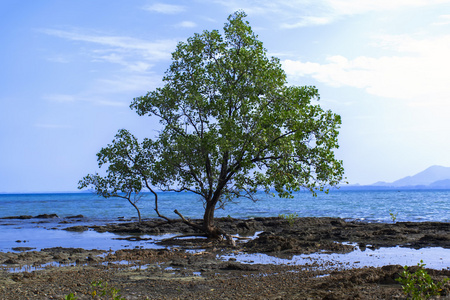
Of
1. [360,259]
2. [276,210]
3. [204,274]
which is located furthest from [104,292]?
[276,210]

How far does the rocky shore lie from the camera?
11336 millimetres

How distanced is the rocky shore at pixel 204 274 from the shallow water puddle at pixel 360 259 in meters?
0.31

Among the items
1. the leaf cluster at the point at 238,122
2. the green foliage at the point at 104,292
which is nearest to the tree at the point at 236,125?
the leaf cluster at the point at 238,122

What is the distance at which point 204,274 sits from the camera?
1427cm

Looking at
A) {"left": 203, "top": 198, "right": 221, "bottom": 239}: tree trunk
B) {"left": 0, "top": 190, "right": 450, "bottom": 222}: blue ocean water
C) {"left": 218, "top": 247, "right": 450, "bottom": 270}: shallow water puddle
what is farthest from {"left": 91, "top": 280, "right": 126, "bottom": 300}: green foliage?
{"left": 203, "top": 198, "right": 221, "bottom": 239}: tree trunk

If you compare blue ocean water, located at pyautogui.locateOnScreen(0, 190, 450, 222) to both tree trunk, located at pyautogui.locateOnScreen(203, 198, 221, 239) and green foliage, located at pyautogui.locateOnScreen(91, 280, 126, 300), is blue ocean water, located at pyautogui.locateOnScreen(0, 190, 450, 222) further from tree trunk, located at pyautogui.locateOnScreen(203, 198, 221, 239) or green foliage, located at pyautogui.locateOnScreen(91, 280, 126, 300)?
green foliage, located at pyautogui.locateOnScreen(91, 280, 126, 300)

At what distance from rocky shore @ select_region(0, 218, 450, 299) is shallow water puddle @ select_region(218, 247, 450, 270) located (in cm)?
31

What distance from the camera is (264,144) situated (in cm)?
2009

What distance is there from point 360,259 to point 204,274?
699cm

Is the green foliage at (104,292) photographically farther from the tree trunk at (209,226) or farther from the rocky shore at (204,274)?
the tree trunk at (209,226)

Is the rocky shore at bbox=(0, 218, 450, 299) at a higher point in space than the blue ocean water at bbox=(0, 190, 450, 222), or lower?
higher

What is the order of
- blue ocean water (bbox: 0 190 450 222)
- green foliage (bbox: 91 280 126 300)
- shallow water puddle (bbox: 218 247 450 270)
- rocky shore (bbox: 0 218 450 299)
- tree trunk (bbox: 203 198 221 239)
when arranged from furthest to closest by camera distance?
blue ocean water (bbox: 0 190 450 222)
tree trunk (bbox: 203 198 221 239)
shallow water puddle (bbox: 218 247 450 270)
rocky shore (bbox: 0 218 450 299)
green foliage (bbox: 91 280 126 300)

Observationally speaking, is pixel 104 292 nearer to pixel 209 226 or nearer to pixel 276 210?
pixel 209 226

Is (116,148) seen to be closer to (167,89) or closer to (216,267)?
(167,89)
